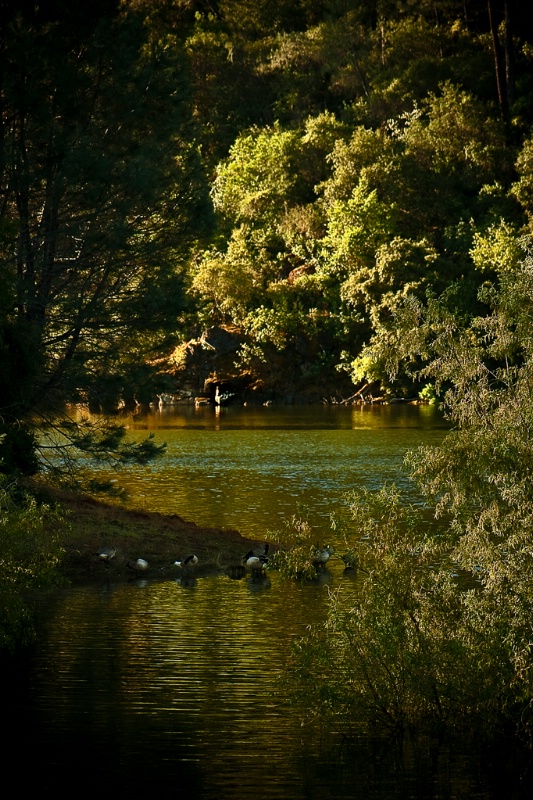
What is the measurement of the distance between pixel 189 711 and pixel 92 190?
41.5ft

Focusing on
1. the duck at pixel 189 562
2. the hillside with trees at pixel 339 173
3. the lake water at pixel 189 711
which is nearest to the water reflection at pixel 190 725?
the lake water at pixel 189 711

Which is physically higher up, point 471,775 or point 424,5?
point 424,5

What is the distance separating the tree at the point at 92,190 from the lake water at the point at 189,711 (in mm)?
4716

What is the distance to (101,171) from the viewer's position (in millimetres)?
23125

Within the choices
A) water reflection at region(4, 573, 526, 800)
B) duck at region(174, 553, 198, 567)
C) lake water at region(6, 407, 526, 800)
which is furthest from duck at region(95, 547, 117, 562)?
water reflection at region(4, 573, 526, 800)

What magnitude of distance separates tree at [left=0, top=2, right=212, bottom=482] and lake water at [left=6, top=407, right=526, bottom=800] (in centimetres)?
472

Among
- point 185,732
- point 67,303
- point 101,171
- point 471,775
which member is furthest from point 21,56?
point 471,775

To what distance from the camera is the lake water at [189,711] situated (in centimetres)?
1166

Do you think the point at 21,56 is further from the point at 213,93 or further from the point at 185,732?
the point at 213,93

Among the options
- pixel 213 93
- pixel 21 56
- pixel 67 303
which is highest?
pixel 213 93

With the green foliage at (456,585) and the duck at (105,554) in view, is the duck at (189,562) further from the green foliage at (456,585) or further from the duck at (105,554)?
the green foliage at (456,585)

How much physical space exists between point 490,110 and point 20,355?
59.6 metres

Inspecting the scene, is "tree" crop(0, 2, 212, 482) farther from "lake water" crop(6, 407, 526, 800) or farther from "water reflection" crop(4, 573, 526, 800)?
"water reflection" crop(4, 573, 526, 800)

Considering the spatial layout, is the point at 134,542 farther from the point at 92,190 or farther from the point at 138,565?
the point at 92,190
